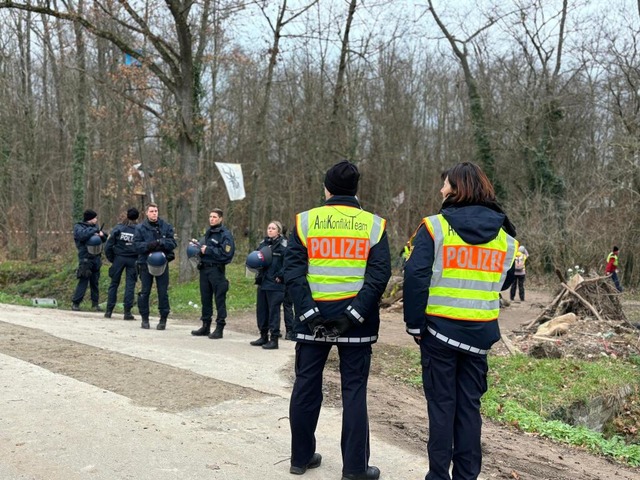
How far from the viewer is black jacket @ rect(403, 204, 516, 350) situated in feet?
12.6

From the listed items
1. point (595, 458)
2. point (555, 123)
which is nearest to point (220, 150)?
point (555, 123)

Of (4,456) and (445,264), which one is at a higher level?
(445,264)

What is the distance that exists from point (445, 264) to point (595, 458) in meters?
3.37

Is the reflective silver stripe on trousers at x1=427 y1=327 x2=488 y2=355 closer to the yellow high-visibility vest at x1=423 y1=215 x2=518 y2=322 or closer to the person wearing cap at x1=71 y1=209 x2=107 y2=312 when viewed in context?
the yellow high-visibility vest at x1=423 y1=215 x2=518 y2=322

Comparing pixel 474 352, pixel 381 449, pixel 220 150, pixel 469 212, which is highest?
pixel 220 150

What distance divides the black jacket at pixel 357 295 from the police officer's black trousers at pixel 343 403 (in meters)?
0.13

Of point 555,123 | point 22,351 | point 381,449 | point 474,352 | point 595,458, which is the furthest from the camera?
point 555,123

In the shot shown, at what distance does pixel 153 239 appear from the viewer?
10.3 metres

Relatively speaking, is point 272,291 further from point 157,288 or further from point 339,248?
point 339,248

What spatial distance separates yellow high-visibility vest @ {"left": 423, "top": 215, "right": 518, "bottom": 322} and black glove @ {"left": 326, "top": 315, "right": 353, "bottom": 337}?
531mm

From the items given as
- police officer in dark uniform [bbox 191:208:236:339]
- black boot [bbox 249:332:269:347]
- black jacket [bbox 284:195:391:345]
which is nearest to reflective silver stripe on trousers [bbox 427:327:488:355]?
black jacket [bbox 284:195:391:345]

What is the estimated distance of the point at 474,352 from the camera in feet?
12.6

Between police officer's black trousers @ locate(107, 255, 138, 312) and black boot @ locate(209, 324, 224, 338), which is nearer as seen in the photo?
black boot @ locate(209, 324, 224, 338)

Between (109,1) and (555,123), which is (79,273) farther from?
(555,123)
